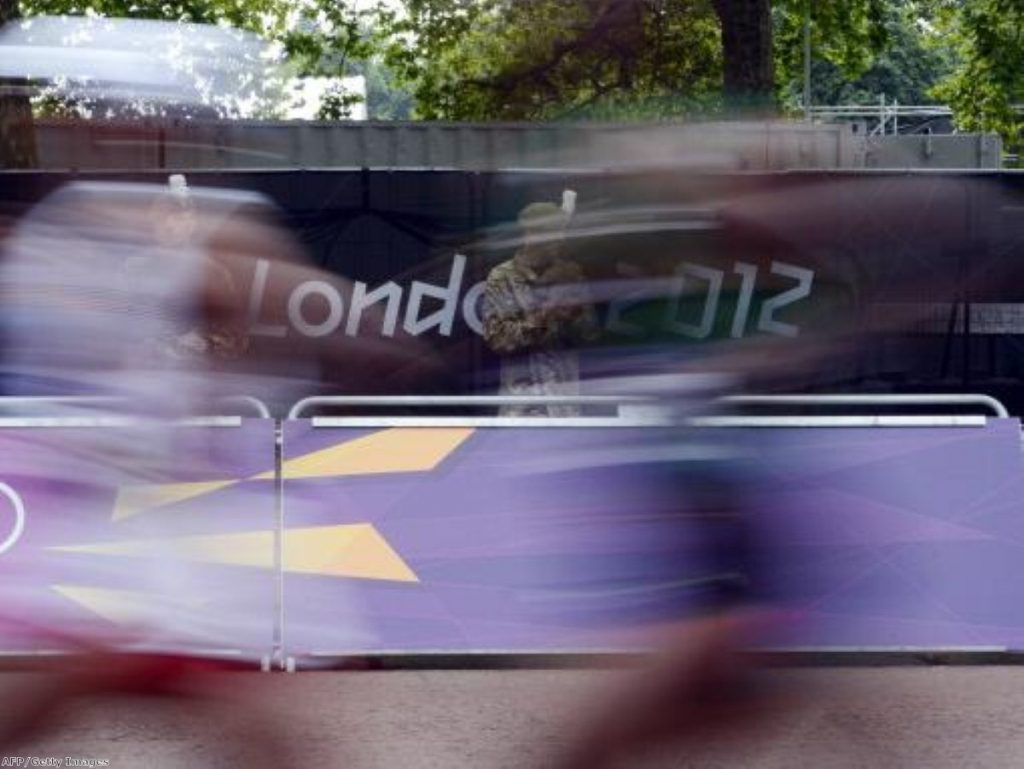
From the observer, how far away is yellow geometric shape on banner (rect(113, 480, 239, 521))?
5.60 meters

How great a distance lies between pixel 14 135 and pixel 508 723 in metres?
7.04

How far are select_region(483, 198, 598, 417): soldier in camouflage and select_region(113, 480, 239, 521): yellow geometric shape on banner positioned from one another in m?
1.24

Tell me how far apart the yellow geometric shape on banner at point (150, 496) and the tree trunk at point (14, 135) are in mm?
3936

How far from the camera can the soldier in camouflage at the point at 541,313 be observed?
256 inches

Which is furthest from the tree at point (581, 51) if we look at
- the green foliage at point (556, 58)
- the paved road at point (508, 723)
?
the paved road at point (508, 723)

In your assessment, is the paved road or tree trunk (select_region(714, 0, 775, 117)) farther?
tree trunk (select_region(714, 0, 775, 117))

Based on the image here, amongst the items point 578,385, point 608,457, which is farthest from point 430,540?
point 608,457

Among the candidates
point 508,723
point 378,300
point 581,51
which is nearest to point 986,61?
point 581,51

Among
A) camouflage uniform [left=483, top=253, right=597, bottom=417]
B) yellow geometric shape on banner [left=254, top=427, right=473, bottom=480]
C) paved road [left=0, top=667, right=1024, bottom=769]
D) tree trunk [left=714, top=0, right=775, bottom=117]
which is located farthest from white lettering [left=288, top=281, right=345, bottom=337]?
tree trunk [left=714, top=0, right=775, bottom=117]

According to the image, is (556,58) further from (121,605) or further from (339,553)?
(121,605)

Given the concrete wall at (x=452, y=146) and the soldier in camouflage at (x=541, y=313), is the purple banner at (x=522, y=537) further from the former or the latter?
the concrete wall at (x=452, y=146)

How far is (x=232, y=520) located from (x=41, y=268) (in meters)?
1.74

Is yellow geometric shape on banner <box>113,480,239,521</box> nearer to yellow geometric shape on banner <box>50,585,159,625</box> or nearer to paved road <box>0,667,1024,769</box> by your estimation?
yellow geometric shape on banner <box>50,585,159,625</box>

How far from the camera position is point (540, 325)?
8133 mm
